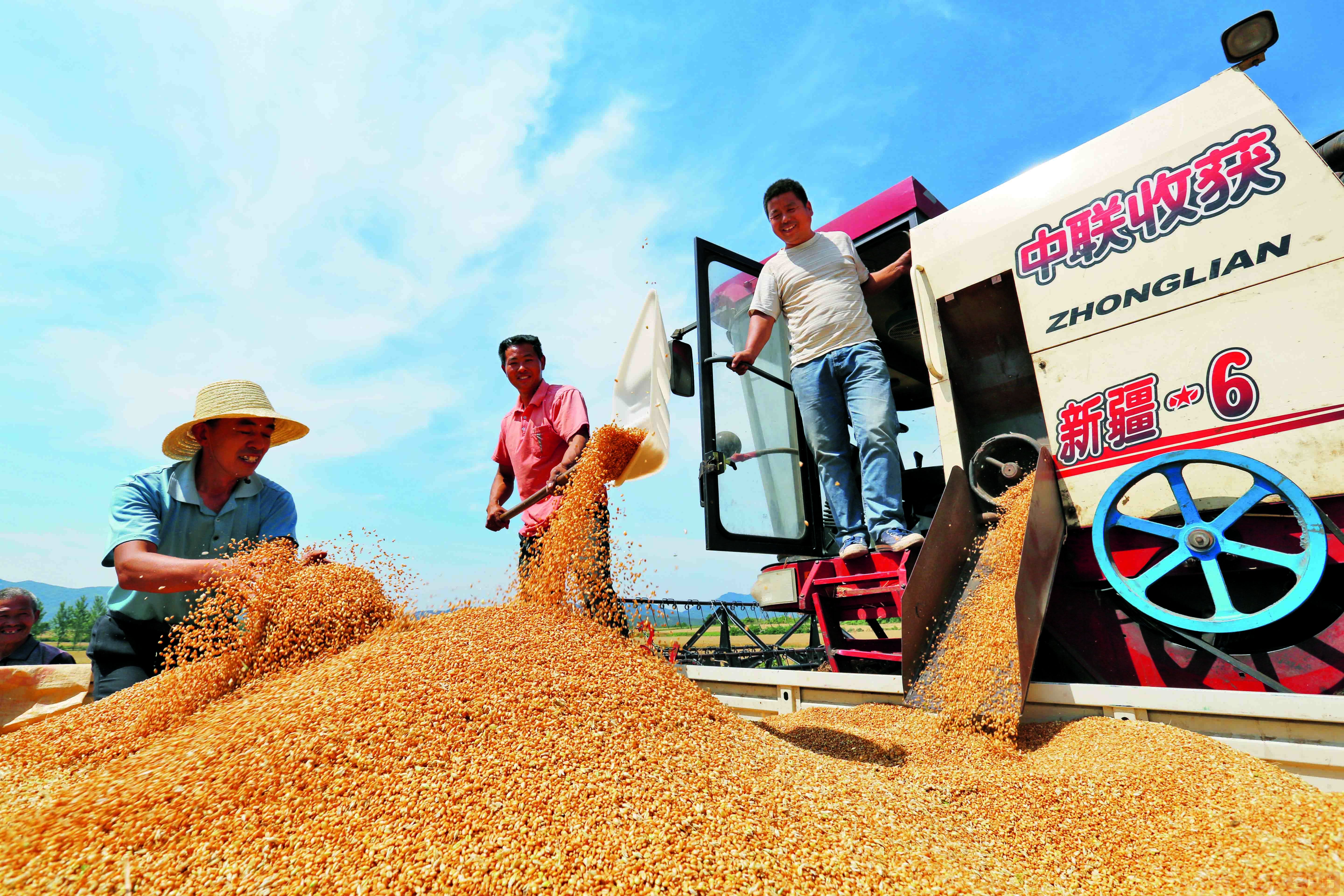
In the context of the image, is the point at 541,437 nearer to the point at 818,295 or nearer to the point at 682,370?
the point at 682,370

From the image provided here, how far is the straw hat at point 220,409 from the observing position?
2.51m

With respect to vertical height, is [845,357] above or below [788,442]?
above

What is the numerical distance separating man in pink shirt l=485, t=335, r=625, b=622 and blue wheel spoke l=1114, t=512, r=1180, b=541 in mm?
1901

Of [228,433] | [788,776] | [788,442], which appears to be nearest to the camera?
[788,776]

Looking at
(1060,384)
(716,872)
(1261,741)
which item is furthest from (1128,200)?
(716,872)

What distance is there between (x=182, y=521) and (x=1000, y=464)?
3.34m

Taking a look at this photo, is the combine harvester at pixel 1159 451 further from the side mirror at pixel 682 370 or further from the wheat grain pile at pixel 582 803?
the side mirror at pixel 682 370

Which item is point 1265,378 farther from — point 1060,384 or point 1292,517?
point 1060,384

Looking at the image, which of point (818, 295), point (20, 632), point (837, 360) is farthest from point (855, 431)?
point (20, 632)

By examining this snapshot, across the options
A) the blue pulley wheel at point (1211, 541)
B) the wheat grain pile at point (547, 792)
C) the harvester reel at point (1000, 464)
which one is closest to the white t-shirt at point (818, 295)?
the harvester reel at point (1000, 464)

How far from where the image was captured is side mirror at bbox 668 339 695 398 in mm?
3578

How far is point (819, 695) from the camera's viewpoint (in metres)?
2.59

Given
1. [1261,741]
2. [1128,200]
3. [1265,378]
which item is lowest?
[1261,741]

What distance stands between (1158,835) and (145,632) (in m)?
3.20
